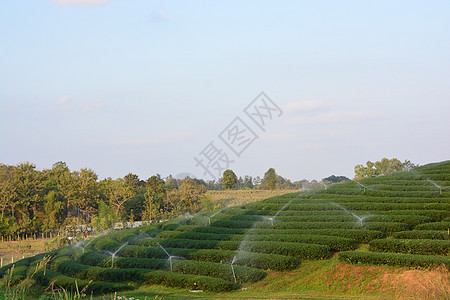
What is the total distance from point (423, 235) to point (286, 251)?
5.42 metres

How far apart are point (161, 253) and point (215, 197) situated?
120 feet

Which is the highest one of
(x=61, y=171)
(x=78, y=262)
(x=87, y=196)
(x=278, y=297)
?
(x=61, y=171)

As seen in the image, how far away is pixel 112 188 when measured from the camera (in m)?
47.3

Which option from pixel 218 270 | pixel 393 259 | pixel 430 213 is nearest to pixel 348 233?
pixel 393 259

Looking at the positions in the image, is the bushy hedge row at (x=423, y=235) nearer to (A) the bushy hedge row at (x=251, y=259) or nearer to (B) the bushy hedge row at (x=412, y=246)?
(B) the bushy hedge row at (x=412, y=246)

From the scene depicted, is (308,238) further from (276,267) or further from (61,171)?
(61,171)

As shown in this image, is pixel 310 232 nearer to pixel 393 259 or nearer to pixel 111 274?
pixel 393 259

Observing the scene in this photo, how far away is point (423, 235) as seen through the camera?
56.6 feet

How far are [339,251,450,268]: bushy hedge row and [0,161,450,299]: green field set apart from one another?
0.11 feet

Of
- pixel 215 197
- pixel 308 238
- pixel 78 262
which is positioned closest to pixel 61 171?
pixel 215 197

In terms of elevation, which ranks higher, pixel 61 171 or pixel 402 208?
pixel 61 171

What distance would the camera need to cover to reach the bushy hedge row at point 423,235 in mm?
16842

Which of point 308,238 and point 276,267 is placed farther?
point 308,238

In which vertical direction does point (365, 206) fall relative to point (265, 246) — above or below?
above
